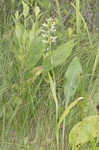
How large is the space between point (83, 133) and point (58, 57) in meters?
0.50

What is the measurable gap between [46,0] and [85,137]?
3.99 feet

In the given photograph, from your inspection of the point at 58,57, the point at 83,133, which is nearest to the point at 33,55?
the point at 58,57

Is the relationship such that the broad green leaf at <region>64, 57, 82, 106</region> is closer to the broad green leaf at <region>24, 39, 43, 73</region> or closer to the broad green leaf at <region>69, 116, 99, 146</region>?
the broad green leaf at <region>24, 39, 43, 73</region>

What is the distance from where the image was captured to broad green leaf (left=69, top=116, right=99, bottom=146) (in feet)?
4.17

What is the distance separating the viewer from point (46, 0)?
218cm

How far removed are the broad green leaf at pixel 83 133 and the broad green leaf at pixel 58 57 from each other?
0.41 m

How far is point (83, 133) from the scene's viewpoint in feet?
4.18

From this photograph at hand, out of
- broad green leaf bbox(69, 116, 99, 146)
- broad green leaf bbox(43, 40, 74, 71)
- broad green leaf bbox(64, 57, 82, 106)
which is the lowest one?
broad green leaf bbox(69, 116, 99, 146)

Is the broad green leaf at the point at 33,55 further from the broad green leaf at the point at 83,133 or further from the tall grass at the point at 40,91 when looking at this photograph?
the broad green leaf at the point at 83,133

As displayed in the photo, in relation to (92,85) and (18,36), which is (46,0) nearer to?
(18,36)

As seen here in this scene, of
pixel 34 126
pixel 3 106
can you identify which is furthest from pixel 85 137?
pixel 3 106

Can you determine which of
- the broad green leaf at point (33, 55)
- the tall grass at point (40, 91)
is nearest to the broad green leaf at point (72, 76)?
the tall grass at point (40, 91)

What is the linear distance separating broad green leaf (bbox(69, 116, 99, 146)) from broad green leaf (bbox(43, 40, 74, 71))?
0.41 meters

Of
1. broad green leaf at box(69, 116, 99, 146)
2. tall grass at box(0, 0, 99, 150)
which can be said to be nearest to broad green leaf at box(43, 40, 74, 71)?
tall grass at box(0, 0, 99, 150)
